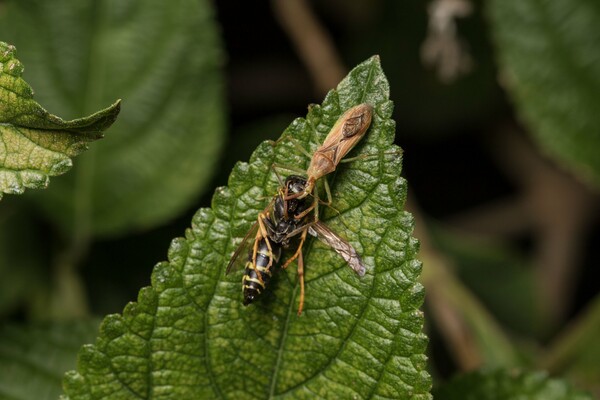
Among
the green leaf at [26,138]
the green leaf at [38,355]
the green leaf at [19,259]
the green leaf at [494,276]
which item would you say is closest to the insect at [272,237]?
the green leaf at [26,138]

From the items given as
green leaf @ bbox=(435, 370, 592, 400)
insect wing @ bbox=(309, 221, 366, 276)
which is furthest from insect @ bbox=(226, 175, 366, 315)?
green leaf @ bbox=(435, 370, 592, 400)

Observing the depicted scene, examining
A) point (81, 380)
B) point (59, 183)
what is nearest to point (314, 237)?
point (81, 380)

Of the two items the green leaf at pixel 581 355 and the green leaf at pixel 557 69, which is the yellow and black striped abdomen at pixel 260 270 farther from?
the green leaf at pixel 581 355

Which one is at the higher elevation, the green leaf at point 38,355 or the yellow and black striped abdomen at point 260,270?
the green leaf at point 38,355

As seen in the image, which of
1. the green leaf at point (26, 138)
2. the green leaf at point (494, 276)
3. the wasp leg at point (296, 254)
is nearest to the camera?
the green leaf at point (26, 138)

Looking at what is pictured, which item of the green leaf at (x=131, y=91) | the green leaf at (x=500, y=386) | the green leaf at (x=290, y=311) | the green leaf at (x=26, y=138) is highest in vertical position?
the green leaf at (x=131, y=91)

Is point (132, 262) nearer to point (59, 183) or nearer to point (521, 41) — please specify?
point (59, 183)
